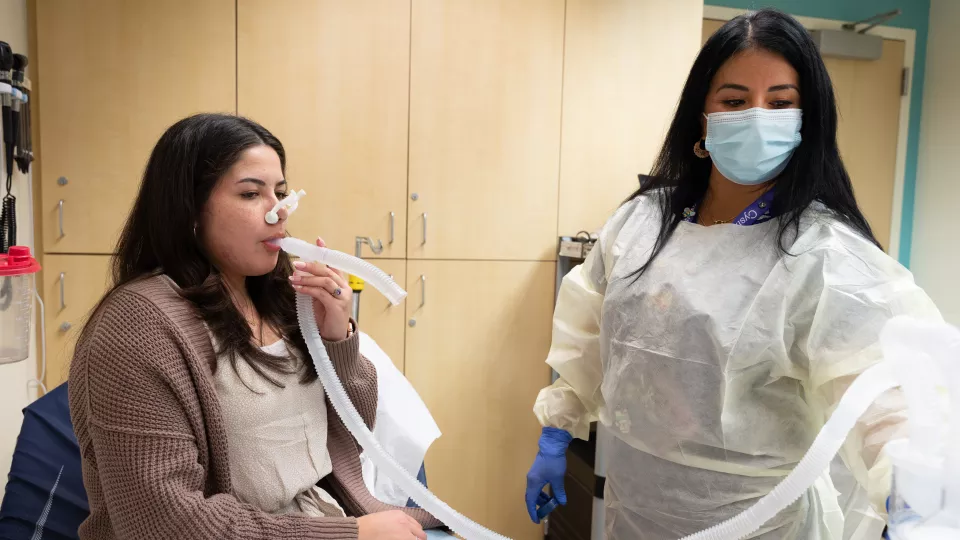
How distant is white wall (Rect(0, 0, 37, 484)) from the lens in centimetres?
171

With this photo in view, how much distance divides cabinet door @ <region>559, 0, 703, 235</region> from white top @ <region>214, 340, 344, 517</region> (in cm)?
156

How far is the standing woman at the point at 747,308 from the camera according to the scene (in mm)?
953

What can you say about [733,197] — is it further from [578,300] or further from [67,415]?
[67,415]

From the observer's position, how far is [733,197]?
117 cm

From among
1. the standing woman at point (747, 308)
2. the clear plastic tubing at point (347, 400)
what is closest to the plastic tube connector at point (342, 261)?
the clear plastic tubing at point (347, 400)

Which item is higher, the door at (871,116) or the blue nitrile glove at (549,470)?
the door at (871,116)

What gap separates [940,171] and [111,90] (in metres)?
3.83

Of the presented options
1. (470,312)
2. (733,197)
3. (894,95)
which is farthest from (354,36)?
(894,95)

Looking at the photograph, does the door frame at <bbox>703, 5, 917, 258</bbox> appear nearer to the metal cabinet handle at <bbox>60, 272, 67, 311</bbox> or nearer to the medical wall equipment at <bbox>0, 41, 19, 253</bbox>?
the medical wall equipment at <bbox>0, 41, 19, 253</bbox>

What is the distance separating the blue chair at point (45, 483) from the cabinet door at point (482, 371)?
3.61ft

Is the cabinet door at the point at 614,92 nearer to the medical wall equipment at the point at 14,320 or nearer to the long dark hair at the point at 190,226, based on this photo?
the long dark hair at the point at 190,226

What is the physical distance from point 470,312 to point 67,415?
4.51 ft

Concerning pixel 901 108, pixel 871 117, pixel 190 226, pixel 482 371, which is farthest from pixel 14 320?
pixel 901 108

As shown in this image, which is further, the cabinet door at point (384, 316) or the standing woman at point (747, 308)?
the cabinet door at point (384, 316)
